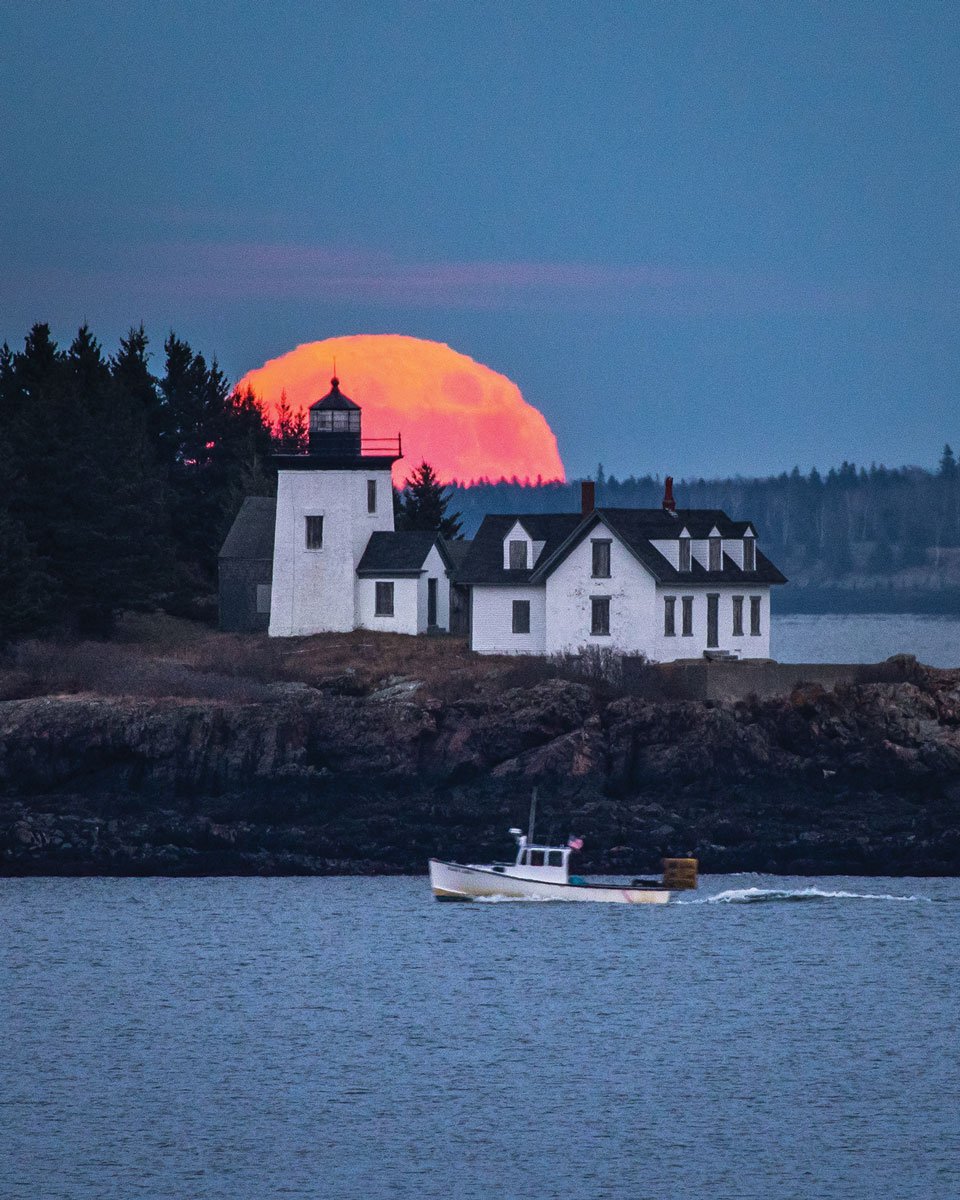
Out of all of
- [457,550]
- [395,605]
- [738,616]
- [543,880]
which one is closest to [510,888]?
[543,880]

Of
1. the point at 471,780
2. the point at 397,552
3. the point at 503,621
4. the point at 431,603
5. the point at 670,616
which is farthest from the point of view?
the point at 431,603

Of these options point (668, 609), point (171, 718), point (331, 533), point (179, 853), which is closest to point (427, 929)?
point (179, 853)

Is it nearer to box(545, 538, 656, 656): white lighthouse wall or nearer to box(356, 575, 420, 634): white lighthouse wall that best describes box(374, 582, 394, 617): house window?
Result: box(356, 575, 420, 634): white lighthouse wall

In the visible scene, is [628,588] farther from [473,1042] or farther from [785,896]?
[473,1042]

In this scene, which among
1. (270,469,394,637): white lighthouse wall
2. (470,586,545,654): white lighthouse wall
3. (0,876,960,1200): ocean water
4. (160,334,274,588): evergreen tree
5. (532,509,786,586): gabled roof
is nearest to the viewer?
(0,876,960,1200): ocean water

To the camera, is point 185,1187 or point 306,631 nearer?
point 185,1187

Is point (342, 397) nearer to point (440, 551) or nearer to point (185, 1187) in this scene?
point (440, 551)

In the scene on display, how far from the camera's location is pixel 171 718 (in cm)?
6938

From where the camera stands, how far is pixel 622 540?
76.9 metres

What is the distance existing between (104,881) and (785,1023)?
21.3 meters

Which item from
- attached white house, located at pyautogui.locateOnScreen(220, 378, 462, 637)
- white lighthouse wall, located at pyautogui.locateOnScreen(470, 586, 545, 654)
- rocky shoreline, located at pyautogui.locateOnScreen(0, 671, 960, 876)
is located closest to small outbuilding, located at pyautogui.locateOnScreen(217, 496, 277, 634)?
attached white house, located at pyautogui.locateOnScreen(220, 378, 462, 637)

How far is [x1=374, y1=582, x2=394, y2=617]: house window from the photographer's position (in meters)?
82.9

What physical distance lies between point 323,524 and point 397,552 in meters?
2.83

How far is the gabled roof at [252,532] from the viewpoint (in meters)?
89.8
